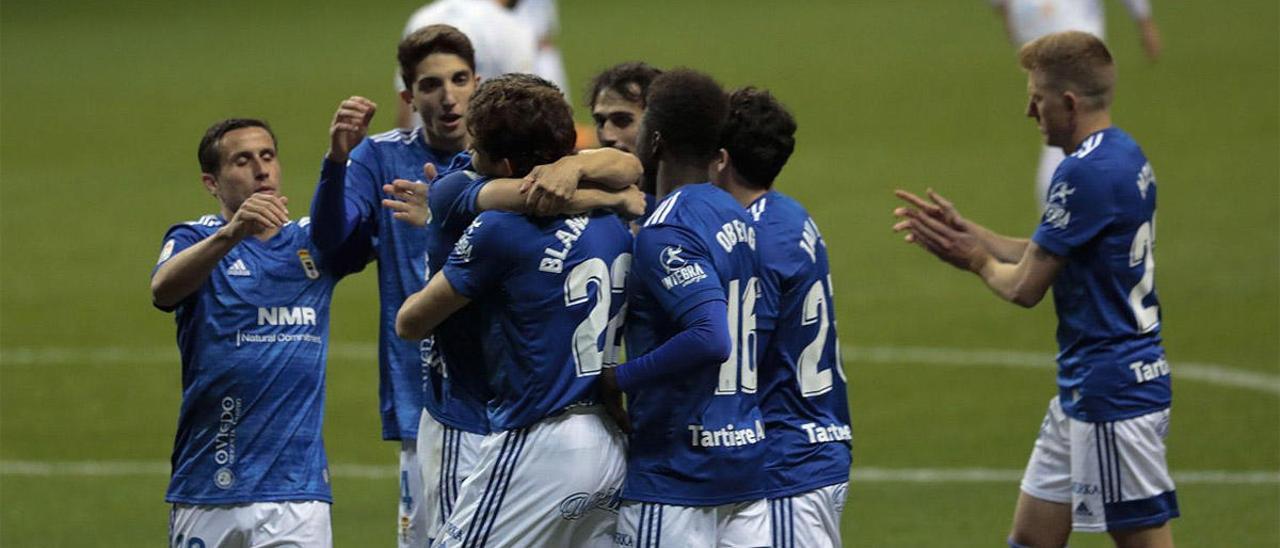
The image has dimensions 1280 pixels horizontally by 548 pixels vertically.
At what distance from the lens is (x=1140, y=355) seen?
6.64 metres

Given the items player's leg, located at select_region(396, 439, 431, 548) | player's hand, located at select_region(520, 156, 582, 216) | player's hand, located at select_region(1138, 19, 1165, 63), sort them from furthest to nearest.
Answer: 1. player's hand, located at select_region(1138, 19, 1165, 63)
2. player's leg, located at select_region(396, 439, 431, 548)
3. player's hand, located at select_region(520, 156, 582, 216)

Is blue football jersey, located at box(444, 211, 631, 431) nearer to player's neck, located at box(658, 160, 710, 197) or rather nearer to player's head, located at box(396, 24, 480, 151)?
player's neck, located at box(658, 160, 710, 197)

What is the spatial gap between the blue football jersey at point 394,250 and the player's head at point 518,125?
1324 millimetres

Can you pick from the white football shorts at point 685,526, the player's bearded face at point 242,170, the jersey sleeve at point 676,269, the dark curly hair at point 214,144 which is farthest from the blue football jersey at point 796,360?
the dark curly hair at point 214,144

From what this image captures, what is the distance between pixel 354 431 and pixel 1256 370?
5802 millimetres

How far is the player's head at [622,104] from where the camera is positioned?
21.1ft

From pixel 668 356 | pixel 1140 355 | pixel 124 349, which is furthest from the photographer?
pixel 124 349

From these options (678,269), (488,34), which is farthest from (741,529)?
(488,34)

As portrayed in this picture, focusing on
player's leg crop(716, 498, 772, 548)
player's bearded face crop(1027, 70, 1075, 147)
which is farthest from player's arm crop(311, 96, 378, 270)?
player's bearded face crop(1027, 70, 1075, 147)

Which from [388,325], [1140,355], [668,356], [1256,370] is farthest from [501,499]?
[1256,370]

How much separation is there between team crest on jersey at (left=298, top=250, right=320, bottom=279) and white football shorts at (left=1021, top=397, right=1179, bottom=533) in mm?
2739

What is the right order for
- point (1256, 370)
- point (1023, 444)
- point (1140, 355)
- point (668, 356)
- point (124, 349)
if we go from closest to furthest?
point (668, 356)
point (1140, 355)
point (1023, 444)
point (1256, 370)
point (124, 349)

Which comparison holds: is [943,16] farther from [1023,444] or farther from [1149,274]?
[1149,274]

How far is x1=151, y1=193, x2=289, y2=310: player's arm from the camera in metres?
5.71
